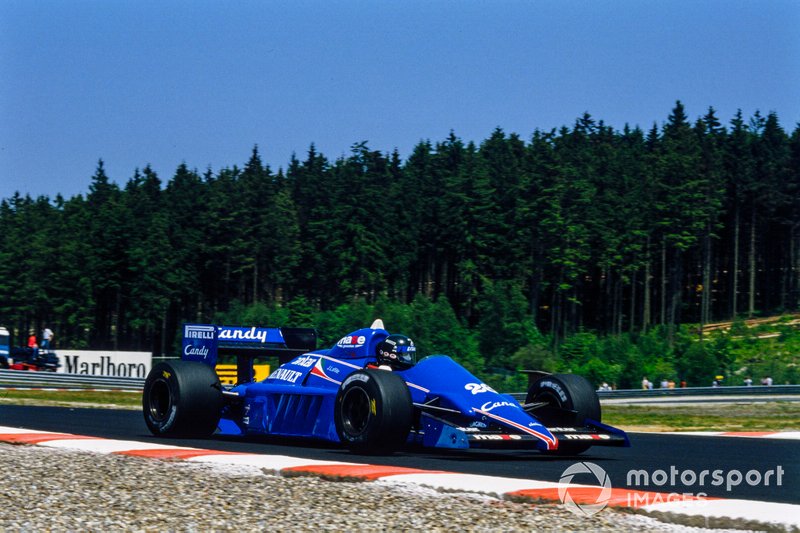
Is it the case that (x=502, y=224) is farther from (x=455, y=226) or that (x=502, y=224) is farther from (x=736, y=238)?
(x=736, y=238)

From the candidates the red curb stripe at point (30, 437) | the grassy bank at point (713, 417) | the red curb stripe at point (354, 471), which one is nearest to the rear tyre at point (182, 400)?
the red curb stripe at point (30, 437)

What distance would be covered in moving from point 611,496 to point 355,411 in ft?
13.0

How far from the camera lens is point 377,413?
9742 mm

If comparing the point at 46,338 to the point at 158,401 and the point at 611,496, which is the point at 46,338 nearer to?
the point at 158,401

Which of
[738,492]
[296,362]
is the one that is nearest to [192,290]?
[296,362]

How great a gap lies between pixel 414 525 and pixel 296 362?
6.32 m

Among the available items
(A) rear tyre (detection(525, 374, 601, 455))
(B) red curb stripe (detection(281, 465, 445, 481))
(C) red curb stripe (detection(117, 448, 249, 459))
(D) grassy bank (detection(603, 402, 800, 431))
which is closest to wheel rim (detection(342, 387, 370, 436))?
(C) red curb stripe (detection(117, 448, 249, 459))

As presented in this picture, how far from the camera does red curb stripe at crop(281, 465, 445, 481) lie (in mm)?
7807

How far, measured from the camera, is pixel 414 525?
5941 millimetres

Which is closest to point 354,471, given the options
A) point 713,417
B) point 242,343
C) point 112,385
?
point 242,343

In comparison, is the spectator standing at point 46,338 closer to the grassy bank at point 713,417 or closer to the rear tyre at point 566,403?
the grassy bank at point 713,417

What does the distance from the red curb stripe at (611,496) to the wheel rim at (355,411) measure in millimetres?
3362

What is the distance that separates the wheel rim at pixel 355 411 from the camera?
400 inches

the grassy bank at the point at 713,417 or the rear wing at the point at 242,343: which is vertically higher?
the rear wing at the point at 242,343
